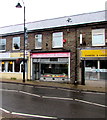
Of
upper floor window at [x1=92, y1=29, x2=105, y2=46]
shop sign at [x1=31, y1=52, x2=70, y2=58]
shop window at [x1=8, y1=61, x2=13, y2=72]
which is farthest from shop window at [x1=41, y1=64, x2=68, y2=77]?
shop window at [x1=8, y1=61, x2=13, y2=72]

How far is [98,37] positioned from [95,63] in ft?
8.61

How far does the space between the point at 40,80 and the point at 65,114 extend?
11744mm

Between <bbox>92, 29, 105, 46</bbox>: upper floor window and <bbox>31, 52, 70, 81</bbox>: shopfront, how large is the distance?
9.94 feet

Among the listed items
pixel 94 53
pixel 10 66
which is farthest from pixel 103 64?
pixel 10 66

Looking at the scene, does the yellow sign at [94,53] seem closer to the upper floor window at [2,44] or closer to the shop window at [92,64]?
the shop window at [92,64]

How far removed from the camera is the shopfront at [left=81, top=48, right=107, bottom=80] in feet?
45.6

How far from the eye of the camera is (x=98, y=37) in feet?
47.4

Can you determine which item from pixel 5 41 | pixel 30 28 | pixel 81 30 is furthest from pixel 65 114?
pixel 5 41

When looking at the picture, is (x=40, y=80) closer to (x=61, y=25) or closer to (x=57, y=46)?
(x=57, y=46)

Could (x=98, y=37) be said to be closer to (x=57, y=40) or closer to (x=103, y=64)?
(x=103, y=64)

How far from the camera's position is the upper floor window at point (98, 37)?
1423cm

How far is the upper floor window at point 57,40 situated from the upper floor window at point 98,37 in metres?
3.58

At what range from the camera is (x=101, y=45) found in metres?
14.2

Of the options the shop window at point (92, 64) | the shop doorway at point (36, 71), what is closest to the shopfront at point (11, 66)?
the shop doorway at point (36, 71)
